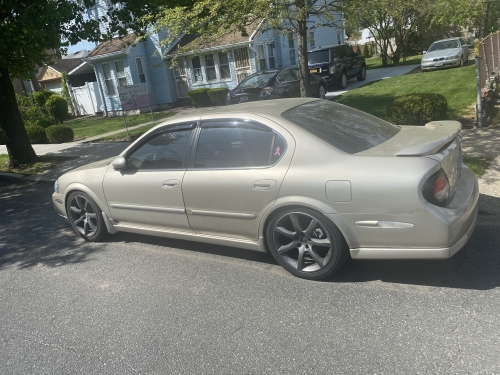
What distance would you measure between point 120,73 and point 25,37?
53.9 feet

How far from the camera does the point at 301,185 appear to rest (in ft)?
12.3

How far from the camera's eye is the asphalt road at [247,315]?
9.83ft

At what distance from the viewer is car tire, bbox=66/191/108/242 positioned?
5.46m

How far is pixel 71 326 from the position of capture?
3773 mm

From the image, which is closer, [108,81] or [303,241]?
[303,241]

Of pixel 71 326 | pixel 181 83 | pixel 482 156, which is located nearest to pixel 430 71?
pixel 181 83

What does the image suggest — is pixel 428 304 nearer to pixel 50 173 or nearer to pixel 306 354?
pixel 306 354

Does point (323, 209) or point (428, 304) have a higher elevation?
point (323, 209)

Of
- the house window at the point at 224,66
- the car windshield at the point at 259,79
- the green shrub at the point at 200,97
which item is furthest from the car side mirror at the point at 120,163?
the house window at the point at 224,66

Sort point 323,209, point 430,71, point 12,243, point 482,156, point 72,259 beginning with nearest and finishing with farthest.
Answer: point 323,209 < point 72,259 < point 12,243 < point 482,156 < point 430,71

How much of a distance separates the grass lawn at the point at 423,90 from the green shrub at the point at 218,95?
6.54m

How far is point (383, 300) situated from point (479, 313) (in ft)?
2.20

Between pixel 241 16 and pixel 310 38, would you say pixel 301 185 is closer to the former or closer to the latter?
pixel 241 16

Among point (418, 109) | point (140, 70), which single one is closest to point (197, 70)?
point (140, 70)
